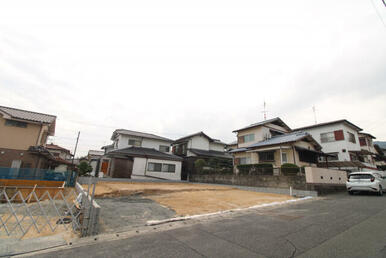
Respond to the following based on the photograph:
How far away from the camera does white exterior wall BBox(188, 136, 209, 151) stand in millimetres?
27295

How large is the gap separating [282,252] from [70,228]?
5.12 metres

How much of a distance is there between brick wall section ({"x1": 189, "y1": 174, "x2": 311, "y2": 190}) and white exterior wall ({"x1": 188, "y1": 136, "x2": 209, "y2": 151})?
6.68 meters

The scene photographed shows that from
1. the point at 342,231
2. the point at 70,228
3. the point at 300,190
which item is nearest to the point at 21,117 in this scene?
the point at 70,228

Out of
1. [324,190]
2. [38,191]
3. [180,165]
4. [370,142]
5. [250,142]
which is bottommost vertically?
[38,191]

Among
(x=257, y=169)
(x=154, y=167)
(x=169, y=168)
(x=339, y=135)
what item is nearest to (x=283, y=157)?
(x=257, y=169)

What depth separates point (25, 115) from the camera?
56.5 ft

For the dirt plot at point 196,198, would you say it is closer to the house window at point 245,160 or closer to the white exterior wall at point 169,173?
the house window at point 245,160

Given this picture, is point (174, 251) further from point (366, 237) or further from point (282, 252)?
point (366, 237)

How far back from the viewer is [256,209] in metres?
7.20

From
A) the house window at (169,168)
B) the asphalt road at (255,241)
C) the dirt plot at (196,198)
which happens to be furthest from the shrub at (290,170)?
the house window at (169,168)

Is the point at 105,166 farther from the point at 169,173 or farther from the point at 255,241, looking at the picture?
the point at 255,241

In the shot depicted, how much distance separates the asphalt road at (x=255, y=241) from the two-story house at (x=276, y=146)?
1254 centimetres

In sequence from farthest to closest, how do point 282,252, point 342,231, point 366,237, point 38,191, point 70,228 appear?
point 38,191, point 70,228, point 342,231, point 366,237, point 282,252

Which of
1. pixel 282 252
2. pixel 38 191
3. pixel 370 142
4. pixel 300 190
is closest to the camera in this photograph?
pixel 282 252
